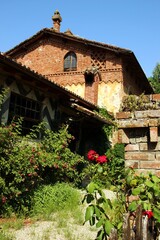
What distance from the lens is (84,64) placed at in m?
16.5

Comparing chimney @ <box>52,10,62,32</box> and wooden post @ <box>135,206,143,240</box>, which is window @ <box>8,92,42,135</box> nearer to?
wooden post @ <box>135,206,143,240</box>

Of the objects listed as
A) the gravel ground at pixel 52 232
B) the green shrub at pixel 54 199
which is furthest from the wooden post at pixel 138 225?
the green shrub at pixel 54 199

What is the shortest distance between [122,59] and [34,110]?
7909mm

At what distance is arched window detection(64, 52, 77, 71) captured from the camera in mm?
16938

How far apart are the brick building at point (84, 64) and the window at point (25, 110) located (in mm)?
5819

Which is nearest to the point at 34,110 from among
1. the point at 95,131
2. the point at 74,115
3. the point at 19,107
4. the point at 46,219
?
the point at 19,107

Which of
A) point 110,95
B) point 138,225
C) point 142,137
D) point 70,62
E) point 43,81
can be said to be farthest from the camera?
point 70,62

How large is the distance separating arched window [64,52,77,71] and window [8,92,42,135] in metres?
7.54

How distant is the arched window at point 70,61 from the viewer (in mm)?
16938

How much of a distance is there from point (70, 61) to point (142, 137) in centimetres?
1456

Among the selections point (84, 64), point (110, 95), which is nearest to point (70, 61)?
point (84, 64)

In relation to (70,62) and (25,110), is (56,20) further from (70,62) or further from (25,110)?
(25,110)

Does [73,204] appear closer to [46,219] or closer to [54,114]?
[46,219]

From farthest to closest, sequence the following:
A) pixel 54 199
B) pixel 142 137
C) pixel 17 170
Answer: pixel 54 199, pixel 17 170, pixel 142 137
